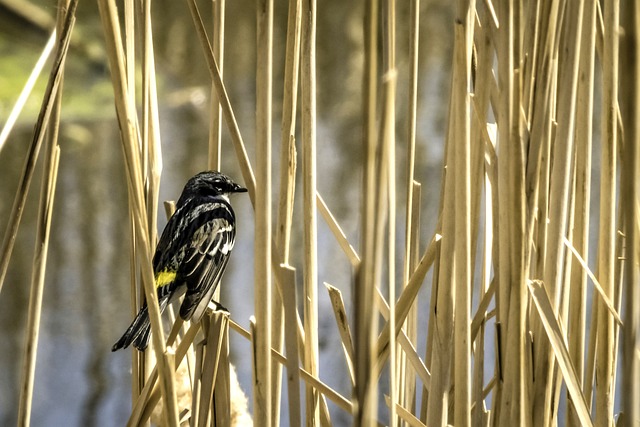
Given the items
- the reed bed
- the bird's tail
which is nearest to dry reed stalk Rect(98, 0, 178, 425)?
the reed bed

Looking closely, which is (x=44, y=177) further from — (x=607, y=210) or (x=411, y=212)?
(x=607, y=210)

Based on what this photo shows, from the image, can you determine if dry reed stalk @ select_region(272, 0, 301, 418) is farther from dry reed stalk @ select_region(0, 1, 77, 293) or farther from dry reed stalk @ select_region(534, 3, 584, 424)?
dry reed stalk @ select_region(534, 3, 584, 424)

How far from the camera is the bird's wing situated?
2791 mm

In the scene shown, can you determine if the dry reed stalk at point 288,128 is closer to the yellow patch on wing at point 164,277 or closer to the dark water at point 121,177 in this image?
the yellow patch on wing at point 164,277

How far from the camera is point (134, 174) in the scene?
6.00 ft

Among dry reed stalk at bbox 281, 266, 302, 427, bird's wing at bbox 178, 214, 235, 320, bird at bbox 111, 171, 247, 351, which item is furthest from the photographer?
bird at bbox 111, 171, 247, 351

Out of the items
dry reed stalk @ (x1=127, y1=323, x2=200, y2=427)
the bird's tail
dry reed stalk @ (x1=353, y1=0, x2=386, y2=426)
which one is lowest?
dry reed stalk @ (x1=127, y1=323, x2=200, y2=427)

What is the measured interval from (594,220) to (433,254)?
3769 mm

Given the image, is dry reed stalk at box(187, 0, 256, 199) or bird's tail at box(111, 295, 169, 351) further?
bird's tail at box(111, 295, 169, 351)

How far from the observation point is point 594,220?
5.91m

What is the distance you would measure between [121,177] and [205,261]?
324cm

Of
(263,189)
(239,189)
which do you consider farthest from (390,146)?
(239,189)

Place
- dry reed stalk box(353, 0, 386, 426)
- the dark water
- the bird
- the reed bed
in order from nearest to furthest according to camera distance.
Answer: dry reed stalk box(353, 0, 386, 426) < the reed bed < the bird < the dark water

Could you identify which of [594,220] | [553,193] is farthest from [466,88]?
[594,220]
